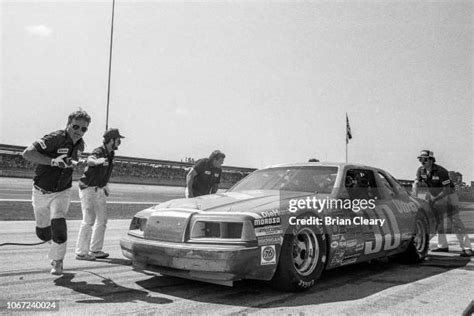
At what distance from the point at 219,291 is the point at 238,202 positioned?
32.9 inches

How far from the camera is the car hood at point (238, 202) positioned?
3939 mm

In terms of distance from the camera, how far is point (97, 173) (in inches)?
223

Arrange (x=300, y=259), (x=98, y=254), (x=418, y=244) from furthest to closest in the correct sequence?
(x=418, y=244)
(x=98, y=254)
(x=300, y=259)

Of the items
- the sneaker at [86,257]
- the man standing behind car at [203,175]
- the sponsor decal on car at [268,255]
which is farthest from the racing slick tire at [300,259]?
the man standing behind car at [203,175]

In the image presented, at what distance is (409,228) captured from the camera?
5797mm

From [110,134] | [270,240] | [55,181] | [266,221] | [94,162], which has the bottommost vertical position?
[270,240]

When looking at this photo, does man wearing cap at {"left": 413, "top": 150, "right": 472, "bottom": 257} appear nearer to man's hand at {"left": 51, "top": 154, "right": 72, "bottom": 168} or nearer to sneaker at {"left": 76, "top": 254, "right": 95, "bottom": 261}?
sneaker at {"left": 76, "top": 254, "right": 95, "bottom": 261}

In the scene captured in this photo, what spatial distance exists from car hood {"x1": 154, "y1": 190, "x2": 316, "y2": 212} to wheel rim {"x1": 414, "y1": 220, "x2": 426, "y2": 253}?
2.43 m

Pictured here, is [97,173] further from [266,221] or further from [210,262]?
[266,221]

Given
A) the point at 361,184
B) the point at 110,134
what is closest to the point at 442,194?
the point at 361,184

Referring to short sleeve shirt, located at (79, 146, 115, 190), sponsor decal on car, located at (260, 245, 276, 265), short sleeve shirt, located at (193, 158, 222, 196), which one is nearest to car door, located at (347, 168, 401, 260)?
sponsor decal on car, located at (260, 245, 276, 265)

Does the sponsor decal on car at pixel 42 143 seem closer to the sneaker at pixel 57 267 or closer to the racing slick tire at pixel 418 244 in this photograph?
the sneaker at pixel 57 267

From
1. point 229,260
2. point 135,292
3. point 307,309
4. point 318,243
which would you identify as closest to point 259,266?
point 229,260

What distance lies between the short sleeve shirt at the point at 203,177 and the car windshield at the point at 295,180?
1.66 metres
